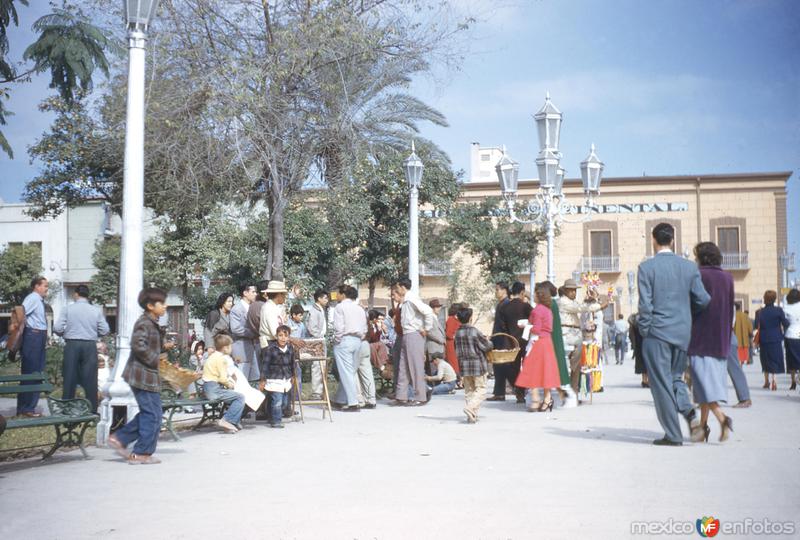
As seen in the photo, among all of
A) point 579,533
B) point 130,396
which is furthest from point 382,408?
point 579,533

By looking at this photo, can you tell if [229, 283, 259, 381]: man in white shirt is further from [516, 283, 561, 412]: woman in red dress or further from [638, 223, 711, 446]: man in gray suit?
[638, 223, 711, 446]: man in gray suit

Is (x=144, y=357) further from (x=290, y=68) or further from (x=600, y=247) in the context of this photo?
(x=600, y=247)

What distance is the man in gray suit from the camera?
888 cm

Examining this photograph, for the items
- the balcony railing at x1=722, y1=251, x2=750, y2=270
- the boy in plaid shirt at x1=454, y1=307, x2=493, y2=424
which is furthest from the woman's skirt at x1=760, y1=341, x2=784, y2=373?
the balcony railing at x1=722, y1=251, x2=750, y2=270

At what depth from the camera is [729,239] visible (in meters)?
51.8

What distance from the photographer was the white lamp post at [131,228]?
383 inches

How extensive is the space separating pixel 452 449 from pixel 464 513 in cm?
316

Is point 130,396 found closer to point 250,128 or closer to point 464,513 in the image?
point 464,513

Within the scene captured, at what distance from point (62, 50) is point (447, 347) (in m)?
9.30

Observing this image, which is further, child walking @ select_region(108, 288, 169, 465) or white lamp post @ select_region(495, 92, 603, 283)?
white lamp post @ select_region(495, 92, 603, 283)

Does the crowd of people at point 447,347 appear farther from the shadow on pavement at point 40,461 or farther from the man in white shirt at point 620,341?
the man in white shirt at point 620,341

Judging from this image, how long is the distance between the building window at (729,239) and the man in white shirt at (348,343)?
1629 inches

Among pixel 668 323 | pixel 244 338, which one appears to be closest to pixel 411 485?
pixel 668 323

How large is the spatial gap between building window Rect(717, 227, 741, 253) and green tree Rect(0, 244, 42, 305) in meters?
37.4
